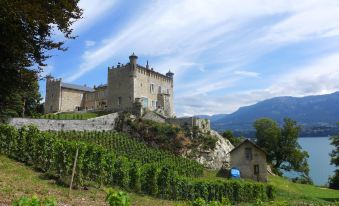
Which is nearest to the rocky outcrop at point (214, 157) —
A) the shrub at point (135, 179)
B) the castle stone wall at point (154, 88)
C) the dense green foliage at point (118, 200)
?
the castle stone wall at point (154, 88)

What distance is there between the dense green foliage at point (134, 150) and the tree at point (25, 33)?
23.9 m

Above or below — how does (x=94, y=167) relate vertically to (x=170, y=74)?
below

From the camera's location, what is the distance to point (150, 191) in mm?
25469

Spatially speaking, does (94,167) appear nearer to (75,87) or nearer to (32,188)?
(32,188)

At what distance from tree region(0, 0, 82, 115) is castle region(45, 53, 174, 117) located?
132 ft

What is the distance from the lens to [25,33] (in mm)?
15695

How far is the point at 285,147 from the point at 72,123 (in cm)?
3663

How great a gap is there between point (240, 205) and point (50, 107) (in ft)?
175

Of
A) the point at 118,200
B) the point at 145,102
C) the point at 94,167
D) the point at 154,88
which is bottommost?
the point at 94,167

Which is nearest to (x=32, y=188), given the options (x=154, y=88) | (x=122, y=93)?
(x=122, y=93)

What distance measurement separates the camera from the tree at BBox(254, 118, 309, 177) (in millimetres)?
62938

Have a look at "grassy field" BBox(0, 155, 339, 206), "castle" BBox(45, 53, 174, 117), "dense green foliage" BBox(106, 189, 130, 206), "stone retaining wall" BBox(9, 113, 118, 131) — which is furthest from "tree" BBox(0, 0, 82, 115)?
"castle" BBox(45, 53, 174, 117)

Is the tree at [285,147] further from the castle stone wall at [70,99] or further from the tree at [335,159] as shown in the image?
the castle stone wall at [70,99]

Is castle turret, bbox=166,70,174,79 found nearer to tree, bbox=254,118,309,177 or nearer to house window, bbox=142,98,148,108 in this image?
house window, bbox=142,98,148,108
